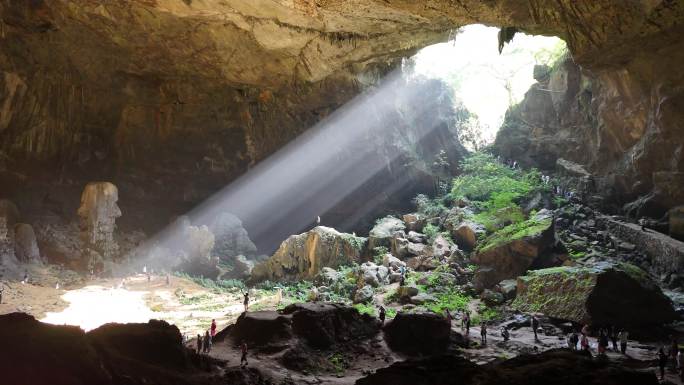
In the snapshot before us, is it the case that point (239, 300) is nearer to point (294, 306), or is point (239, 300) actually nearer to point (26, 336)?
point (294, 306)

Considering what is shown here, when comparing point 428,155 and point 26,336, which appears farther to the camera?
point 428,155

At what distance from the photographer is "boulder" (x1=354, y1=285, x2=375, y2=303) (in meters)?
19.5

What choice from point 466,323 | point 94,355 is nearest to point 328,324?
point 466,323

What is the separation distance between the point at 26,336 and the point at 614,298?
16.4 meters

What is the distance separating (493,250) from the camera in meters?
20.4

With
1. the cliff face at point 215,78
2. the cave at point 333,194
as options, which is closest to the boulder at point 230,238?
the cave at point 333,194

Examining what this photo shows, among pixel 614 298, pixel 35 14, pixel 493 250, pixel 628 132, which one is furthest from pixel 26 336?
pixel 628 132

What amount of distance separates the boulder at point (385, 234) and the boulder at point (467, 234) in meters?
3.88

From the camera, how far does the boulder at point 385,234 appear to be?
1035 inches

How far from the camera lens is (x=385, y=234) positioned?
27031mm

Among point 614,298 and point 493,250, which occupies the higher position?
point 493,250

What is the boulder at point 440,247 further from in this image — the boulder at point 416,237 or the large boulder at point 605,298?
the large boulder at point 605,298

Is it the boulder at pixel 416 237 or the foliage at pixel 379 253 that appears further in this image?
the boulder at pixel 416 237

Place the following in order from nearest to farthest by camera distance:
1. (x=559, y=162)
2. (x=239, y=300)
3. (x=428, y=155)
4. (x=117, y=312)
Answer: (x=117, y=312) < (x=239, y=300) < (x=559, y=162) < (x=428, y=155)
